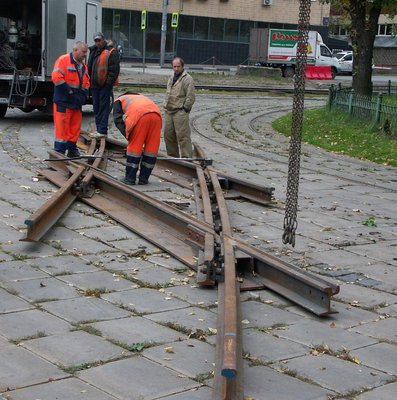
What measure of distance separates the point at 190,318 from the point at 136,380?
1271 millimetres

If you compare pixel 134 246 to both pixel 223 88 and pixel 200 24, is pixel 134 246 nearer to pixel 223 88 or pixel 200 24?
pixel 223 88

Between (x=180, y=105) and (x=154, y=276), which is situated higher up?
(x=180, y=105)

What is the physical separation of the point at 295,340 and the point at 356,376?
714 millimetres

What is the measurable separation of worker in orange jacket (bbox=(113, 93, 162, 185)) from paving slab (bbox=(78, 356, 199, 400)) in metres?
6.13

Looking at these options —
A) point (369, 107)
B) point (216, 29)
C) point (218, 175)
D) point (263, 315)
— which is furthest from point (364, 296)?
point (216, 29)

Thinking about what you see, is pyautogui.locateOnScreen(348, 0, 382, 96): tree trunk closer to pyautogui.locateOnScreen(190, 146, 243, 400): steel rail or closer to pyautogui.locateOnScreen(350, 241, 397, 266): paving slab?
pyautogui.locateOnScreen(190, 146, 243, 400): steel rail

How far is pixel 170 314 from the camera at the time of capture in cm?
629

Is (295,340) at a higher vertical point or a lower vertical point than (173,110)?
lower

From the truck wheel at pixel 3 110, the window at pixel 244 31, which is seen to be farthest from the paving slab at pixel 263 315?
the window at pixel 244 31

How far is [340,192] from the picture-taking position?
40.1ft

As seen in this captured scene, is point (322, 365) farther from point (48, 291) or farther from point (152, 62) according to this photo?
point (152, 62)

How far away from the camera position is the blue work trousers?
15336 millimetres

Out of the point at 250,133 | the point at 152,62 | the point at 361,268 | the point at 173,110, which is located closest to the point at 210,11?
the point at 152,62

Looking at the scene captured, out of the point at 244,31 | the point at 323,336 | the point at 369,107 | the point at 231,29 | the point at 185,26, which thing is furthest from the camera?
the point at 244,31
